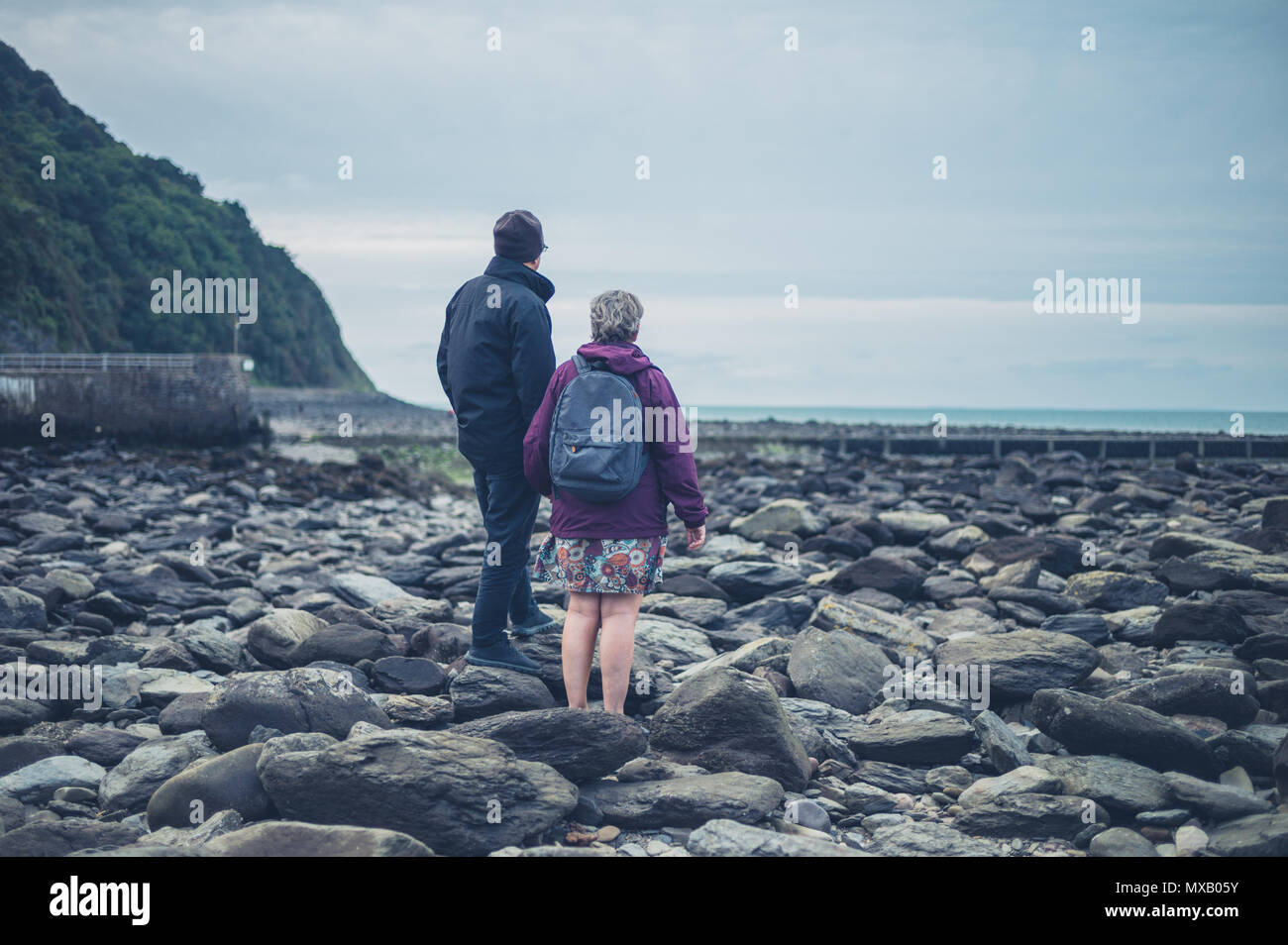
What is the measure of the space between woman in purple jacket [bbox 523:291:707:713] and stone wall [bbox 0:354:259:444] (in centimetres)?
2479

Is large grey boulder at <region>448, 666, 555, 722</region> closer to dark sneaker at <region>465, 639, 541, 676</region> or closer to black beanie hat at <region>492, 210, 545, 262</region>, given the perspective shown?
dark sneaker at <region>465, 639, 541, 676</region>

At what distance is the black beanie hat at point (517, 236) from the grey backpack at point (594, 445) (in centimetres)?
103

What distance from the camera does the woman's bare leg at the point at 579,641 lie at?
4.54m

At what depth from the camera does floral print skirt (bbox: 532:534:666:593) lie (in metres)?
4.36

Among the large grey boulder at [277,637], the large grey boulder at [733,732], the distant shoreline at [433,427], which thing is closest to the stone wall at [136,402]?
the distant shoreline at [433,427]

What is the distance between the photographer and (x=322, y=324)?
9319 centimetres

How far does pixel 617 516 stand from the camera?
4.33 meters

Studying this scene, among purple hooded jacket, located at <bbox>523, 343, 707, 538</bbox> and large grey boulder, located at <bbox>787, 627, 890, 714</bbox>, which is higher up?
purple hooded jacket, located at <bbox>523, 343, 707, 538</bbox>

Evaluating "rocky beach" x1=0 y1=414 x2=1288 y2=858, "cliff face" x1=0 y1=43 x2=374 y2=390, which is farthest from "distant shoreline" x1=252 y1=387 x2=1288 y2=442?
"rocky beach" x1=0 y1=414 x2=1288 y2=858

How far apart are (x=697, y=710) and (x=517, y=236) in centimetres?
256

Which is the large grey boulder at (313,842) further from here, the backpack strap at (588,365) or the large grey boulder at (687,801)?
the backpack strap at (588,365)

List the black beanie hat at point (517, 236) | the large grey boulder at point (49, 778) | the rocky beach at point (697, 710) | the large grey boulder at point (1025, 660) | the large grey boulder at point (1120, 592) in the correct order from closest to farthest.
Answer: the rocky beach at point (697, 710), the large grey boulder at point (49, 778), the black beanie hat at point (517, 236), the large grey boulder at point (1025, 660), the large grey boulder at point (1120, 592)
